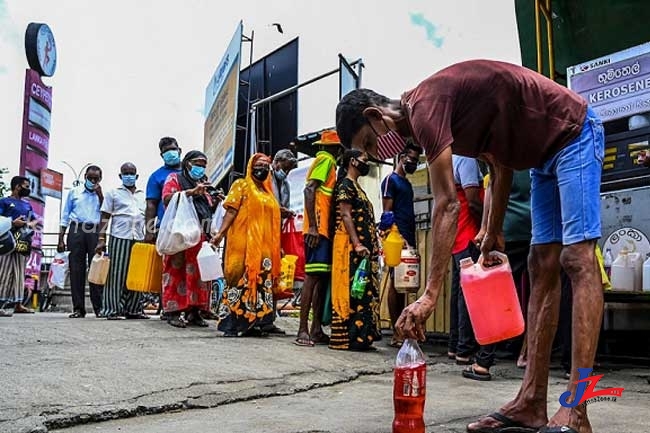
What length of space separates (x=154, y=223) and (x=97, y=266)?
108 cm

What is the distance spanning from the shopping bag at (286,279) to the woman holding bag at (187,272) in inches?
31.5

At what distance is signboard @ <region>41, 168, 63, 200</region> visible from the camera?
65.8 ft

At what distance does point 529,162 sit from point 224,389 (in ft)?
6.06

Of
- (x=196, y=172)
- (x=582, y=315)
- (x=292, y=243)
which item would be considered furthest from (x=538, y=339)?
(x=292, y=243)

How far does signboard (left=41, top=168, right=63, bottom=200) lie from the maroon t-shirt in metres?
18.8

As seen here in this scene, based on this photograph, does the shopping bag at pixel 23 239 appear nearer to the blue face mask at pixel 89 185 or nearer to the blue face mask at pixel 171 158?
the blue face mask at pixel 89 185

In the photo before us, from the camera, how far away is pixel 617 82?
18.3ft

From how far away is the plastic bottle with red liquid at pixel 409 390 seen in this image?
236 centimetres

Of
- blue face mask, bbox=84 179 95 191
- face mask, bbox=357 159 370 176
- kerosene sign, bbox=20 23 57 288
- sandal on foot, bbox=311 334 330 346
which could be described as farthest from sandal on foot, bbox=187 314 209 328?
kerosene sign, bbox=20 23 57 288

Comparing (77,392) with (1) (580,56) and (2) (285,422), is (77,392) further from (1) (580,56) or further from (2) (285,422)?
(1) (580,56)

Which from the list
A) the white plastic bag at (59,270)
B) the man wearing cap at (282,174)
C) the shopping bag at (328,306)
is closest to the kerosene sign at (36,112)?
the white plastic bag at (59,270)

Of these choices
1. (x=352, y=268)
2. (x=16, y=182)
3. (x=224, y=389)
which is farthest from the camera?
(x=16, y=182)

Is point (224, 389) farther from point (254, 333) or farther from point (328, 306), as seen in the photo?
point (254, 333)

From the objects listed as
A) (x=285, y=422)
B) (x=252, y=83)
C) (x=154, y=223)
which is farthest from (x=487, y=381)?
(x=252, y=83)
